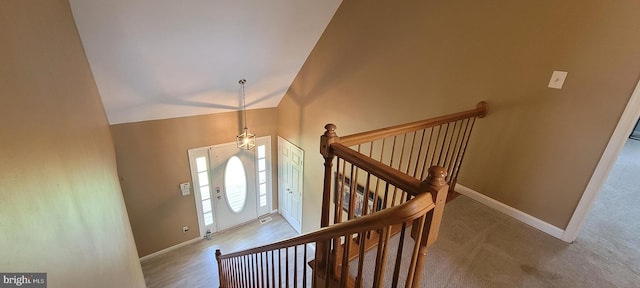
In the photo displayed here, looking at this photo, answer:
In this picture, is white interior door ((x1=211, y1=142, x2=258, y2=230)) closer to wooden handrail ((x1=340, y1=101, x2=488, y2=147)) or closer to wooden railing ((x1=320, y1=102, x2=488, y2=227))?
wooden railing ((x1=320, y1=102, x2=488, y2=227))

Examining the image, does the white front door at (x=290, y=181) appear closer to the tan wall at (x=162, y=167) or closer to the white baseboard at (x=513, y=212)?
the tan wall at (x=162, y=167)

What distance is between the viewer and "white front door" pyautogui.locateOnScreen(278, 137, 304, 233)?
5492 mm

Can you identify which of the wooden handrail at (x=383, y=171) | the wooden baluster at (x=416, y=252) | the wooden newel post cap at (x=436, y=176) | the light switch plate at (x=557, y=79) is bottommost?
the wooden baluster at (x=416, y=252)

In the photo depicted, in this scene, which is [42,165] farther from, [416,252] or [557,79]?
[557,79]

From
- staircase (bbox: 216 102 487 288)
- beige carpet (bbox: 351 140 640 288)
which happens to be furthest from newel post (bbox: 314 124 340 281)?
beige carpet (bbox: 351 140 640 288)

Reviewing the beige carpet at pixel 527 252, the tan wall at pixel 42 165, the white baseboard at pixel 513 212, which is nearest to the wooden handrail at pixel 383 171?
the beige carpet at pixel 527 252

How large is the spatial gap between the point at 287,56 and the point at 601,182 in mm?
3909

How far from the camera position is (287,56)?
4.31m

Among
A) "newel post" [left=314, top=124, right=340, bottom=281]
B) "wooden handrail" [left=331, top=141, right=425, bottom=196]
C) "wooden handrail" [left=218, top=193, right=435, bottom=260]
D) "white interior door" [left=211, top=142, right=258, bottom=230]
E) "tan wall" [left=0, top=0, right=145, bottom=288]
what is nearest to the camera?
"tan wall" [left=0, top=0, right=145, bottom=288]

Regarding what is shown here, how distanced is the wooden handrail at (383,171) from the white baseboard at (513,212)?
77.6 inches

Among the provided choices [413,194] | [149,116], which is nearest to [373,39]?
[413,194]

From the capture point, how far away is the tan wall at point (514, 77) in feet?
6.14

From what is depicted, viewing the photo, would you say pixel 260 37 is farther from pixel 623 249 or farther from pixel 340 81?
pixel 623 249

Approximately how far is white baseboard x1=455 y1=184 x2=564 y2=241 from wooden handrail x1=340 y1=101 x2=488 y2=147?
2.65ft
